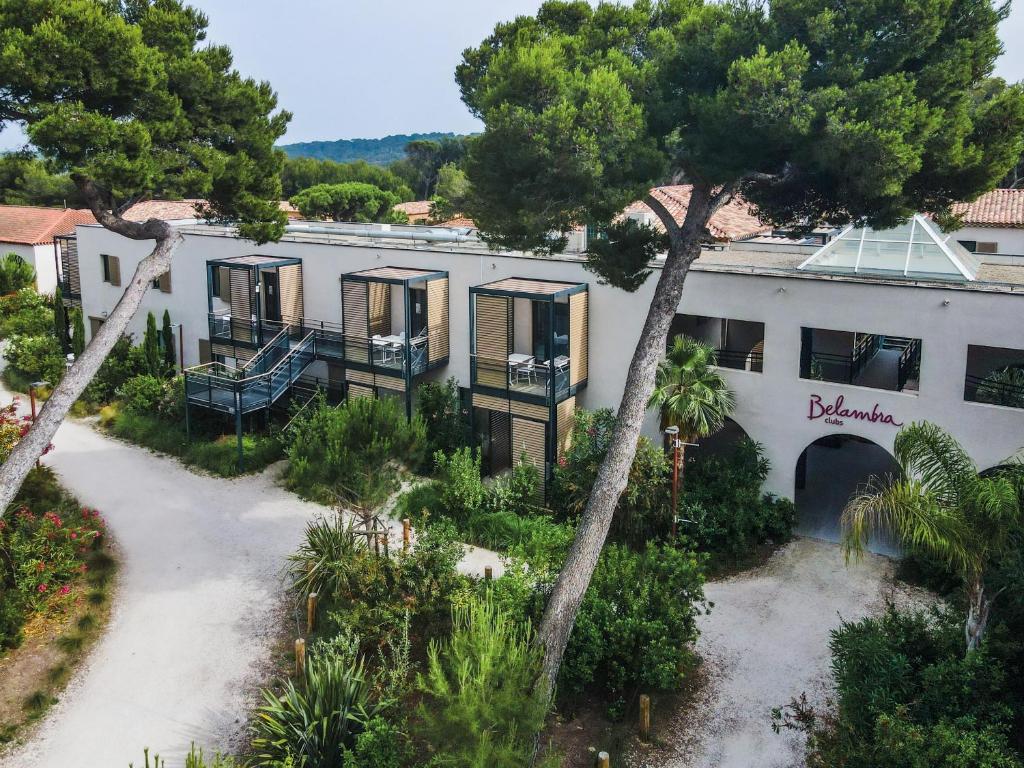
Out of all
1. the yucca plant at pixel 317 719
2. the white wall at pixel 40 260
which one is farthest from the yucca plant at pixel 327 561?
the white wall at pixel 40 260

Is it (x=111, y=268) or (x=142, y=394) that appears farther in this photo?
(x=111, y=268)

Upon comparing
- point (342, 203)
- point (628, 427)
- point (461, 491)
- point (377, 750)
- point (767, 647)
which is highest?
point (342, 203)

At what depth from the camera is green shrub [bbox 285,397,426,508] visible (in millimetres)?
15719

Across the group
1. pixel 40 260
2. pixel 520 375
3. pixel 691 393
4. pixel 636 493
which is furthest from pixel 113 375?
pixel 691 393

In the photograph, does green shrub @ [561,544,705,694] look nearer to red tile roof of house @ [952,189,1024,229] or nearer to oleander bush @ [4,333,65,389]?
red tile roof of house @ [952,189,1024,229]

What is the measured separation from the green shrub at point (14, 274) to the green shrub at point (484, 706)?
34591mm

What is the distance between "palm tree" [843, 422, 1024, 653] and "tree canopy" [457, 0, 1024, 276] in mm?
3575

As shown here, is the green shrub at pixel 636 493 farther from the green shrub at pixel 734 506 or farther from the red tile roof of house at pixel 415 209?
the red tile roof of house at pixel 415 209

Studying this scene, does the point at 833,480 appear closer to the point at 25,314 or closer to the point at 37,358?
the point at 37,358

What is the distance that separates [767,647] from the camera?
1435 centimetres

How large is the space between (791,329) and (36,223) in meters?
38.6

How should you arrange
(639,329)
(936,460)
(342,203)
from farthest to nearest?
(342,203), (639,329), (936,460)

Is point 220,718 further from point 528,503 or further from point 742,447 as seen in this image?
point 742,447

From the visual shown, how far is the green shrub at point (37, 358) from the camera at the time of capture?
2891cm
